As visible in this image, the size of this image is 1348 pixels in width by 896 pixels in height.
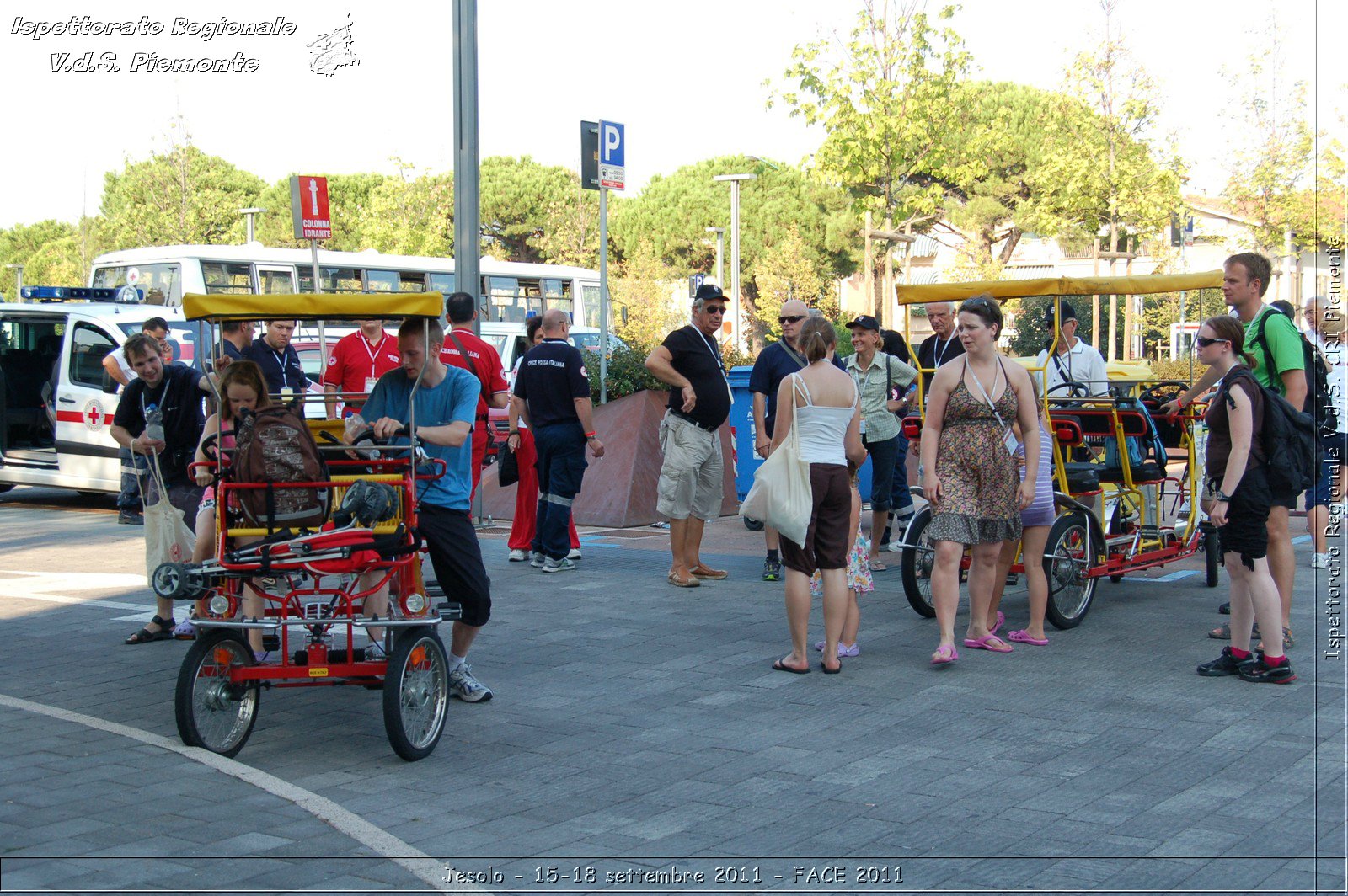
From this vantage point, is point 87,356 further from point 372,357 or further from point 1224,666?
point 1224,666

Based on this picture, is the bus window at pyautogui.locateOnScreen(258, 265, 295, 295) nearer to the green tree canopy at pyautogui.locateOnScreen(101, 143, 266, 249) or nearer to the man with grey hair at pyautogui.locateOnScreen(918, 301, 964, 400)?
the green tree canopy at pyautogui.locateOnScreen(101, 143, 266, 249)

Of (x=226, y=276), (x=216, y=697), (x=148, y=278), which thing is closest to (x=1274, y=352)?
(x=216, y=697)

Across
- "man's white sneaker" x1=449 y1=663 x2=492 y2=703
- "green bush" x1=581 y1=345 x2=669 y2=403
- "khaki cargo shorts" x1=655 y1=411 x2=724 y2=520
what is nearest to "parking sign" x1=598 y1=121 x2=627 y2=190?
"green bush" x1=581 y1=345 x2=669 y2=403

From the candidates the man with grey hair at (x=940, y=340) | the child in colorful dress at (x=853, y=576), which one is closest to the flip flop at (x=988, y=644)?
the child in colorful dress at (x=853, y=576)

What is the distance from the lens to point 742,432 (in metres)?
13.0

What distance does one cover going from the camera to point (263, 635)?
7.34 metres

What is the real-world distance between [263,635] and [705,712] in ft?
8.92

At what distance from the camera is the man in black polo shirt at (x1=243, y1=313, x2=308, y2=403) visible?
28.0 ft

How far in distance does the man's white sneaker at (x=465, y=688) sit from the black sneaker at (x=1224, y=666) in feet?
11.5

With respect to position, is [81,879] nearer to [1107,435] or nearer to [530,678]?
[530,678]

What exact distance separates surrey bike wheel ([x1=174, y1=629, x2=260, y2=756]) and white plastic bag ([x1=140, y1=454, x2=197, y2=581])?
2616mm

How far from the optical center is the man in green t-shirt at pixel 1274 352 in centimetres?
658

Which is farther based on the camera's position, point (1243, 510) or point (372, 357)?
point (372, 357)

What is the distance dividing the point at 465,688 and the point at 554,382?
12.2 feet
